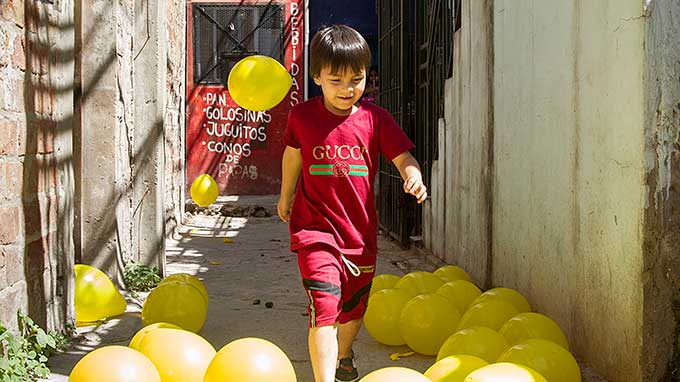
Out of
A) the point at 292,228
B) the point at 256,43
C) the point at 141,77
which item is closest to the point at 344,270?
the point at 292,228

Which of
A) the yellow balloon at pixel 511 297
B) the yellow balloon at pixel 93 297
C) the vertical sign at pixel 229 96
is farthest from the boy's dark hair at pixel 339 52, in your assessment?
the vertical sign at pixel 229 96

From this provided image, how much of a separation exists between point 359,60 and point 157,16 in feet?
11.4

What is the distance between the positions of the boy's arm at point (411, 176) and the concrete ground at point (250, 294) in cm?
96

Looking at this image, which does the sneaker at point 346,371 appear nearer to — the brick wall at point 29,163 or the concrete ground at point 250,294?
the concrete ground at point 250,294

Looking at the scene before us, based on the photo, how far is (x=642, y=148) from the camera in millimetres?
2998

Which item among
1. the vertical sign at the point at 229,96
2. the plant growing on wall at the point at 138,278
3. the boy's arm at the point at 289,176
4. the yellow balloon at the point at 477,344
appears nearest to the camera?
the yellow balloon at the point at 477,344

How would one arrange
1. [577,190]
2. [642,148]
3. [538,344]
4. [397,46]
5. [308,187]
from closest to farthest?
[642,148]
[538,344]
[308,187]
[577,190]
[397,46]

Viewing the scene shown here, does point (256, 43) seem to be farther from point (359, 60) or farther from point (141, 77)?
point (359, 60)

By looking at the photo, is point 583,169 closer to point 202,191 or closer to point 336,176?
point 336,176

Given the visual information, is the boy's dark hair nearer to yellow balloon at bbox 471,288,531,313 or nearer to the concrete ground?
the concrete ground

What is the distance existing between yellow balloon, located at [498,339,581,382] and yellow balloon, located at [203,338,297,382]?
2.82ft

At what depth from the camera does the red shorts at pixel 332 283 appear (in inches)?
126

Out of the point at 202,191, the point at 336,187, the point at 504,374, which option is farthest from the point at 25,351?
the point at 202,191

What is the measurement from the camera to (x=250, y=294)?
19.2ft
